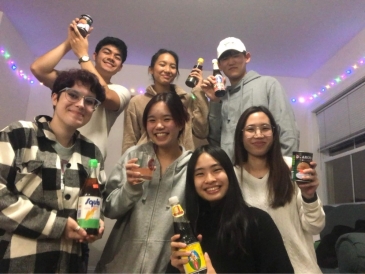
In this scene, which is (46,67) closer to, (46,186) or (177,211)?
(46,186)

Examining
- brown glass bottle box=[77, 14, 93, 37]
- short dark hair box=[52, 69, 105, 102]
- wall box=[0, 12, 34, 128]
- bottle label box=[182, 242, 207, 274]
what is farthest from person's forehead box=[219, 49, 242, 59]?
wall box=[0, 12, 34, 128]

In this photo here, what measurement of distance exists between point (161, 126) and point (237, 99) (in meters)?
0.68

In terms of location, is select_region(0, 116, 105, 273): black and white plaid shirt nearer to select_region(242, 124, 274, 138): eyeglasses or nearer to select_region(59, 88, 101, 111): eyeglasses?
select_region(59, 88, 101, 111): eyeglasses

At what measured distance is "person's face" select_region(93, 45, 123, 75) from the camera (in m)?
1.78

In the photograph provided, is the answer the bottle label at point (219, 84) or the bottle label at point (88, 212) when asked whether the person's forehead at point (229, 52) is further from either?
the bottle label at point (88, 212)

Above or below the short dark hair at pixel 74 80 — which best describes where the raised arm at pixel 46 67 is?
above

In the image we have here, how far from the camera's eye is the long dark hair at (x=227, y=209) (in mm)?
1071

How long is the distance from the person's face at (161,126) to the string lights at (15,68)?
200 centimetres

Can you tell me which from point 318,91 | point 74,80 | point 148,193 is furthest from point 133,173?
point 318,91

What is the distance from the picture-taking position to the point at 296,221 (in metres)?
1.26

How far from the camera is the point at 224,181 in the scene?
117cm

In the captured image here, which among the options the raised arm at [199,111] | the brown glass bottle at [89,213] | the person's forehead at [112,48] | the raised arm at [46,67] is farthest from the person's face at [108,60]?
the brown glass bottle at [89,213]

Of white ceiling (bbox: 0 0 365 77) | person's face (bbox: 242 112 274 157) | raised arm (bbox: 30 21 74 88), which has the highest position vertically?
white ceiling (bbox: 0 0 365 77)

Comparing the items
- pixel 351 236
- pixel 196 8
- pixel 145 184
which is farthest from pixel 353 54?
pixel 145 184
